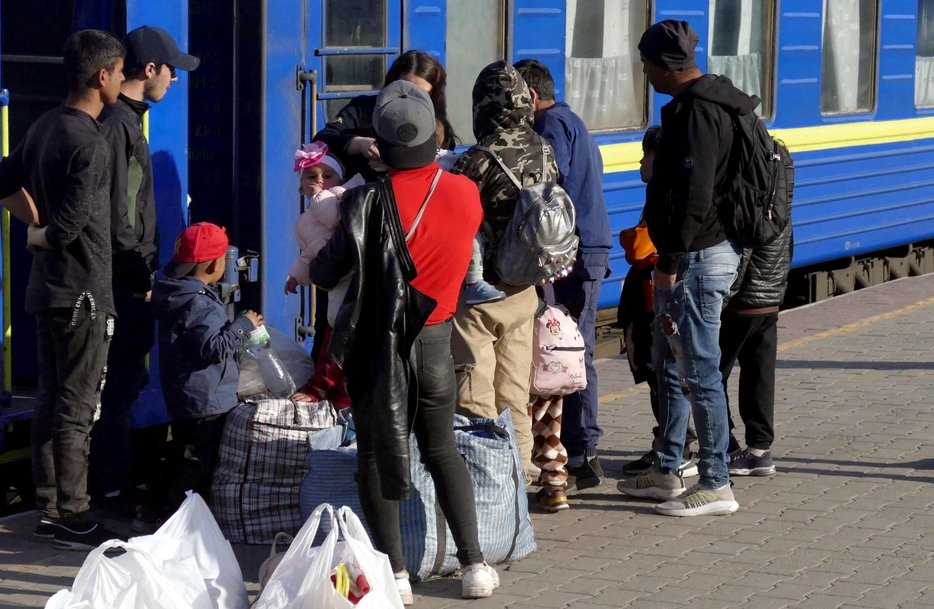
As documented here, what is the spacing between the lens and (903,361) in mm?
8164

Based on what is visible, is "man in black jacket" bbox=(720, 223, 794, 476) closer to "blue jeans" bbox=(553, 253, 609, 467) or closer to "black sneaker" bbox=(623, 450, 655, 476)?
"black sneaker" bbox=(623, 450, 655, 476)

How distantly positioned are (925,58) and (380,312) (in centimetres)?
870

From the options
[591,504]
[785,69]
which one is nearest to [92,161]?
[591,504]

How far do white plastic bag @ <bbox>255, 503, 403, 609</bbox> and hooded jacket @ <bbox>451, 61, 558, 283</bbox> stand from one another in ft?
4.97

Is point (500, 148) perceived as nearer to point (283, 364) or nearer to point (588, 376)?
point (588, 376)

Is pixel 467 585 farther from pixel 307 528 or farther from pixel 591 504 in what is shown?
pixel 591 504

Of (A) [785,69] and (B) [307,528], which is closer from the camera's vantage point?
(B) [307,528]

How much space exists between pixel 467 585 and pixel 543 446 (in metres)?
1.09

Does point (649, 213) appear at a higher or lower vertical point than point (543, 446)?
higher

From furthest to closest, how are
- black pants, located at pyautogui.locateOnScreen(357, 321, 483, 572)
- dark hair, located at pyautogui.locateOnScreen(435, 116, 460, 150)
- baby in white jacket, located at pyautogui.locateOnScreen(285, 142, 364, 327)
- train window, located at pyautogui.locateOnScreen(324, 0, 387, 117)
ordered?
1. train window, located at pyautogui.locateOnScreen(324, 0, 387, 117)
2. dark hair, located at pyautogui.locateOnScreen(435, 116, 460, 150)
3. baby in white jacket, located at pyautogui.locateOnScreen(285, 142, 364, 327)
4. black pants, located at pyautogui.locateOnScreen(357, 321, 483, 572)

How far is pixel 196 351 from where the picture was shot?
15.9ft

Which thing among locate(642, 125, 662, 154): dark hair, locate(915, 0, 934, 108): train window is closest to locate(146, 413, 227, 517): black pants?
locate(642, 125, 662, 154): dark hair

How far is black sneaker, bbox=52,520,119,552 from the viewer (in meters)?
4.81

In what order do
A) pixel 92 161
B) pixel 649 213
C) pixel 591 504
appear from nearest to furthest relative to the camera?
pixel 92 161 < pixel 649 213 < pixel 591 504
